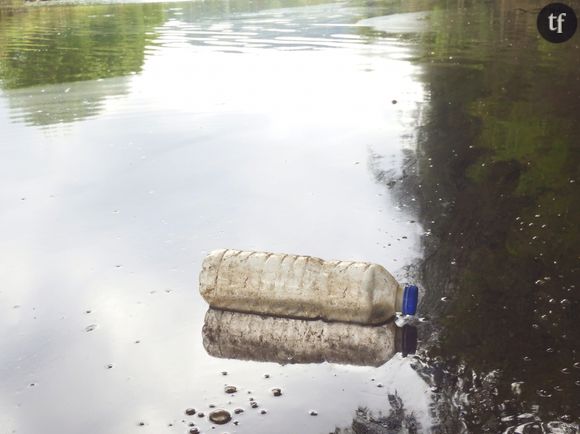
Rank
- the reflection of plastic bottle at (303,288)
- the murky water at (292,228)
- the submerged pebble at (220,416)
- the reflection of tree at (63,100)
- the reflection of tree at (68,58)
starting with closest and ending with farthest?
the submerged pebble at (220,416), the murky water at (292,228), the reflection of plastic bottle at (303,288), the reflection of tree at (63,100), the reflection of tree at (68,58)

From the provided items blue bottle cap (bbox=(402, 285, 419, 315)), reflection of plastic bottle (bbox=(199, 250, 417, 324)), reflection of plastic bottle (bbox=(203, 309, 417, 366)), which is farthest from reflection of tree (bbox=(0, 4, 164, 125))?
blue bottle cap (bbox=(402, 285, 419, 315))

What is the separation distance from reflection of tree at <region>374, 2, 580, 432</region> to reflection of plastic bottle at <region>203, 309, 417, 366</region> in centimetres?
37

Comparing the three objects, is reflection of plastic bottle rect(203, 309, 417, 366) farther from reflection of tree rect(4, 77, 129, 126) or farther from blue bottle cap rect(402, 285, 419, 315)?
reflection of tree rect(4, 77, 129, 126)

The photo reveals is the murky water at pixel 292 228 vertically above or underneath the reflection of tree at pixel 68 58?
underneath

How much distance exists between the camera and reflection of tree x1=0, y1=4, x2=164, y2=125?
1677cm

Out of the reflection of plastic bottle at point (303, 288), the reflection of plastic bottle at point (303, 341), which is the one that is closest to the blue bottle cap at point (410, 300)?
the reflection of plastic bottle at point (303, 288)

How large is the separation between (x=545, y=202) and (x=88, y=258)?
511cm

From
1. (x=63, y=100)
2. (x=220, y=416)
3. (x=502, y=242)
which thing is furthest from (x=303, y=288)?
(x=63, y=100)

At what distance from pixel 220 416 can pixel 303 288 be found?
143 cm

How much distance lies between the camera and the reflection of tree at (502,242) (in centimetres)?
525

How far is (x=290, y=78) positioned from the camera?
18938 millimetres

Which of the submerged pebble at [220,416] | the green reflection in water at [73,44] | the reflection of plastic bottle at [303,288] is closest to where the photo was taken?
the submerged pebble at [220,416]

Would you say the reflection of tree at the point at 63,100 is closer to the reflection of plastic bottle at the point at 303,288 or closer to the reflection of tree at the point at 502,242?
the reflection of tree at the point at 502,242

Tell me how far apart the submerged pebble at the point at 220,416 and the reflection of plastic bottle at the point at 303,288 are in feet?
4.15
